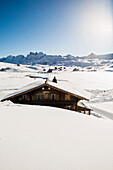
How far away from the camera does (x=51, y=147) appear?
3191 millimetres

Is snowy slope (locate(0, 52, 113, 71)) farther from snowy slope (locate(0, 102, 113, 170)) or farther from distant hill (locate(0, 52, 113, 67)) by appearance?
snowy slope (locate(0, 102, 113, 170))

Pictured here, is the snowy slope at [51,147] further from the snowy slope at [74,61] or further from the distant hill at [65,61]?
the distant hill at [65,61]

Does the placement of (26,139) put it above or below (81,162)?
above

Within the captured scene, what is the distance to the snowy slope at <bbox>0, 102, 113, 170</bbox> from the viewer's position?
2.58 metres

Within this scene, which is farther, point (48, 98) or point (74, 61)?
point (74, 61)

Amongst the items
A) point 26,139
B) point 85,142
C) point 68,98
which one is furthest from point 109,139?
point 68,98

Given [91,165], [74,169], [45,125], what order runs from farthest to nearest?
1. [45,125]
2. [91,165]
3. [74,169]

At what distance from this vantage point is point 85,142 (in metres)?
3.63

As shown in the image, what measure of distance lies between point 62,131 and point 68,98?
765 centimetres

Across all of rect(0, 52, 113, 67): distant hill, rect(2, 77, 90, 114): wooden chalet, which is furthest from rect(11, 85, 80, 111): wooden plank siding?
rect(0, 52, 113, 67): distant hill

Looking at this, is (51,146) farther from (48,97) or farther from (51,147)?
(48,97)

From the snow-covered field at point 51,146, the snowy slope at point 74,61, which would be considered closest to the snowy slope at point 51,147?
the snow-covered field at point 51,146

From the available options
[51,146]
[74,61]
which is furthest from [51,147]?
[74,61]

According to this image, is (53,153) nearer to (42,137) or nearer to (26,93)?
(42,137)
